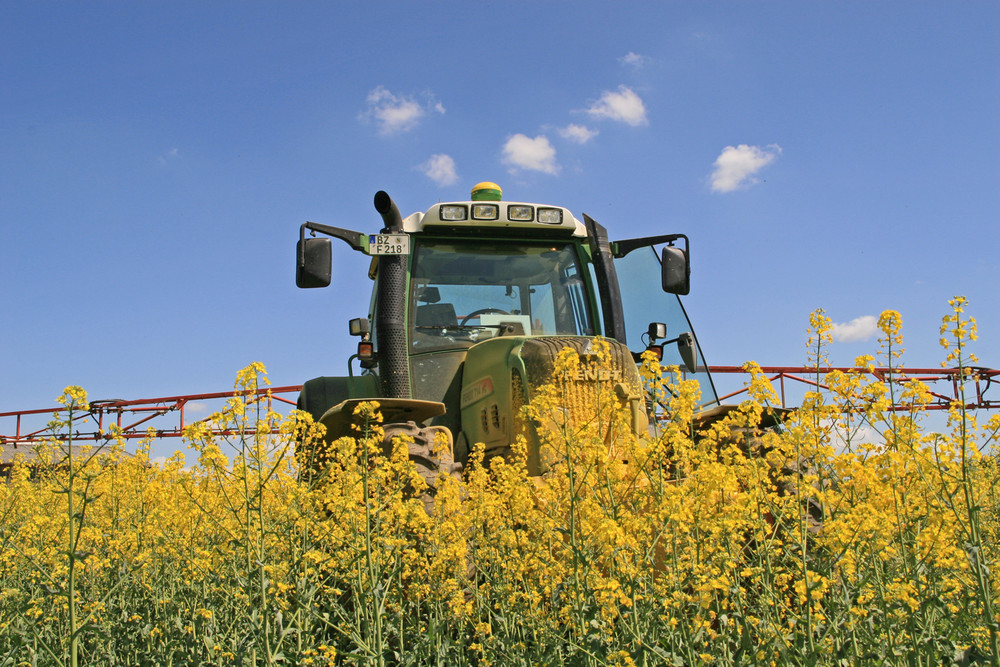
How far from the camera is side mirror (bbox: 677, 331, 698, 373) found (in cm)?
534

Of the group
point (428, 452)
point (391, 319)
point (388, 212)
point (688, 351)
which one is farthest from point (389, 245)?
point (688, 351)

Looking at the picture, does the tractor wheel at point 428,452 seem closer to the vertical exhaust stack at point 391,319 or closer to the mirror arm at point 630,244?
the vertical exhaust stack at point 391,319

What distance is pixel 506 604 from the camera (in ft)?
9.61

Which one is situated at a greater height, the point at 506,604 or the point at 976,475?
the point at 976,475

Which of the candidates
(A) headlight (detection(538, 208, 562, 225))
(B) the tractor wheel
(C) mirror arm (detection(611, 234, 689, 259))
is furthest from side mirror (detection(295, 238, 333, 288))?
(C) mirror arm (detection(611, 234, 689, 259))

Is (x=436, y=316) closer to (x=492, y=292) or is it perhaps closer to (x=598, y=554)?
(x=492, y=292)

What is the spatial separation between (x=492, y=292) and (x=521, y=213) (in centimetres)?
58

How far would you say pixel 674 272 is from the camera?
5.09 m

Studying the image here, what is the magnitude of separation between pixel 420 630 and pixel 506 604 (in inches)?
14.2

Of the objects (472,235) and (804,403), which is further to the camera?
(472,235)

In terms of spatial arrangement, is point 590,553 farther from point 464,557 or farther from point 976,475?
point 976,475

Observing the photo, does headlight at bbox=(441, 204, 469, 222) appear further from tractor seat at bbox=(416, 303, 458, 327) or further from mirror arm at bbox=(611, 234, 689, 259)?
mirror arm at bbox=(611, 234, 689, 259)

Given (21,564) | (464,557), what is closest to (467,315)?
(464,557)

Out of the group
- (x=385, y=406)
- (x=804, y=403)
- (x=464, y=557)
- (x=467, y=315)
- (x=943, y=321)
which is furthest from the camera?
(x=467, y=315)
